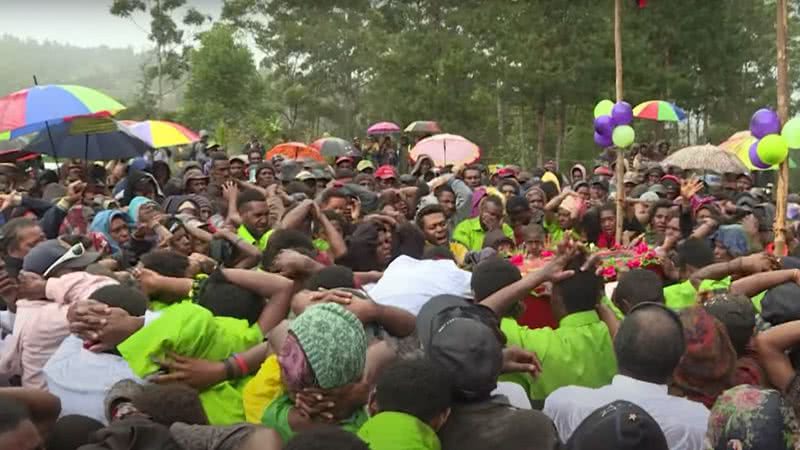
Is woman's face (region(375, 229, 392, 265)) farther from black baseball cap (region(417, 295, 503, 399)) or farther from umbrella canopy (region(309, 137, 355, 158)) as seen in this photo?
umbrella canopy (region(309, 137, 355, 158))

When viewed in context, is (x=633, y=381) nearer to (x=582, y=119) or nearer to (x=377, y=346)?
(x=377, y=346)

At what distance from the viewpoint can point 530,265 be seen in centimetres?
515

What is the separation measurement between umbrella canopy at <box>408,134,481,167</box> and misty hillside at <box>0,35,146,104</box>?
4593 inches

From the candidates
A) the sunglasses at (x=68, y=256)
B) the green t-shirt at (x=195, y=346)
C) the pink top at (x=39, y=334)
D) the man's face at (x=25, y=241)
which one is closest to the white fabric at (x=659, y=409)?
the green t-shirt at (x=195, y=346)

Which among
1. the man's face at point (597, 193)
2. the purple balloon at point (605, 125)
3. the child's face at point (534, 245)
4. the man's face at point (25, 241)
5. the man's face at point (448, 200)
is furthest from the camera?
the man's face at point (597, 193)

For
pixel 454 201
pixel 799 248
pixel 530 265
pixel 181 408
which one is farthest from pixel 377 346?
pixel 454 201

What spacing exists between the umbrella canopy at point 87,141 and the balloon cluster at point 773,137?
20.6 feet

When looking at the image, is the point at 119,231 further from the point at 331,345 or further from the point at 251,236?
the point at 331,345

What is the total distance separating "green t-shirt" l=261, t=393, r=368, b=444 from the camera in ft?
9.14

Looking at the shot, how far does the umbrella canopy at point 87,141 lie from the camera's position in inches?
360

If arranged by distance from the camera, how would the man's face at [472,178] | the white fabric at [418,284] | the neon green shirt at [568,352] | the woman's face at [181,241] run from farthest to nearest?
the man's face at [472,178]
the woman's face at [181,241]
the white fabric at [418,284]
the neon green shirt at [568,352]

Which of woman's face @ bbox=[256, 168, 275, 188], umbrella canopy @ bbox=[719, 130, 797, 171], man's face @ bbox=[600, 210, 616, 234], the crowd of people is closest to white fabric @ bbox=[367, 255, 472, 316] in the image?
the crowd of people

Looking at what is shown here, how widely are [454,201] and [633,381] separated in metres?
5.36

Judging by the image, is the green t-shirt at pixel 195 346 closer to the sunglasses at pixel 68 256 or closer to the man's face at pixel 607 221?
the sunglasses at pixel 68 256
